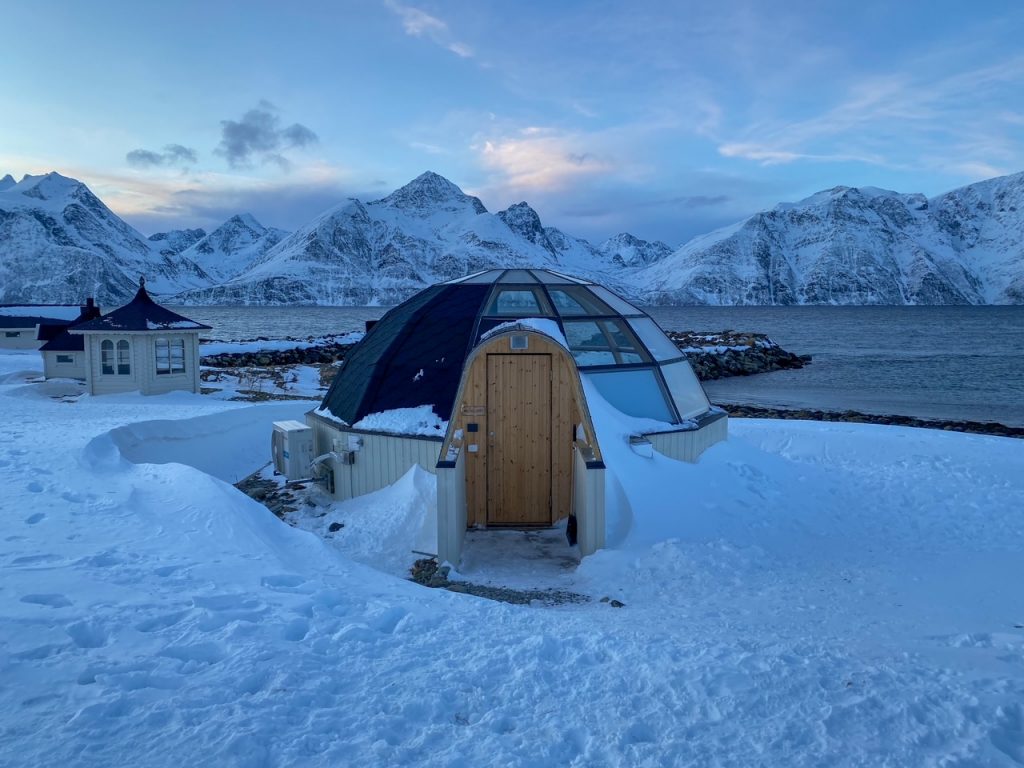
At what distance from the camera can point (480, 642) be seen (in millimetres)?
5312

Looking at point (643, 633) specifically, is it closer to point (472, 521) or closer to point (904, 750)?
point (904, 750)

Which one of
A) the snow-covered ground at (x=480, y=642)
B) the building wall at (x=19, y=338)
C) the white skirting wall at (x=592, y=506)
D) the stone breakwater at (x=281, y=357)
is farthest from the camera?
the stone breakwater at (x=281, y=357)

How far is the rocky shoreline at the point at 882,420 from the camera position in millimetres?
26531

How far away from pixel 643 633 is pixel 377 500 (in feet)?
21.8

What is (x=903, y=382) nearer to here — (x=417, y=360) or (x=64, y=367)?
(x=417, y=360)

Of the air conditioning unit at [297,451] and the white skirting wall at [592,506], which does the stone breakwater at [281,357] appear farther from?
the white skirting wall at [592,506]

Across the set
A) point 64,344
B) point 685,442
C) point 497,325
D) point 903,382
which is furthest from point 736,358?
point 497,325

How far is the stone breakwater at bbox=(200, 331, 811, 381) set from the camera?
4462cm

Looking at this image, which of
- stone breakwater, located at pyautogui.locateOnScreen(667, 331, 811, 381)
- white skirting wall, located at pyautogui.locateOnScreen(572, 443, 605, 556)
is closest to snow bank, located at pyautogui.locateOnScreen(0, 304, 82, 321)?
stone breakwater, located at pyautogui.locateOnScreen(667, 331, 811, 381)

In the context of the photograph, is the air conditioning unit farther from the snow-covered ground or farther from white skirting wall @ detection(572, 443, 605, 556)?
white skirting wall @ detection(572, 443, 605, 556)

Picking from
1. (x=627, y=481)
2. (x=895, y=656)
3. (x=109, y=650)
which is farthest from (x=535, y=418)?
(x=109, y=650)

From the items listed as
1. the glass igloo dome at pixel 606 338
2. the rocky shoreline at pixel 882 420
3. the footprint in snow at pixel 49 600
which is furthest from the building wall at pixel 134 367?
the rocky shoreline at pixel 882 420

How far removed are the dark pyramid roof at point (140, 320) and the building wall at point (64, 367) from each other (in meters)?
6.91

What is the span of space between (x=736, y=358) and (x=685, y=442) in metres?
41.1
